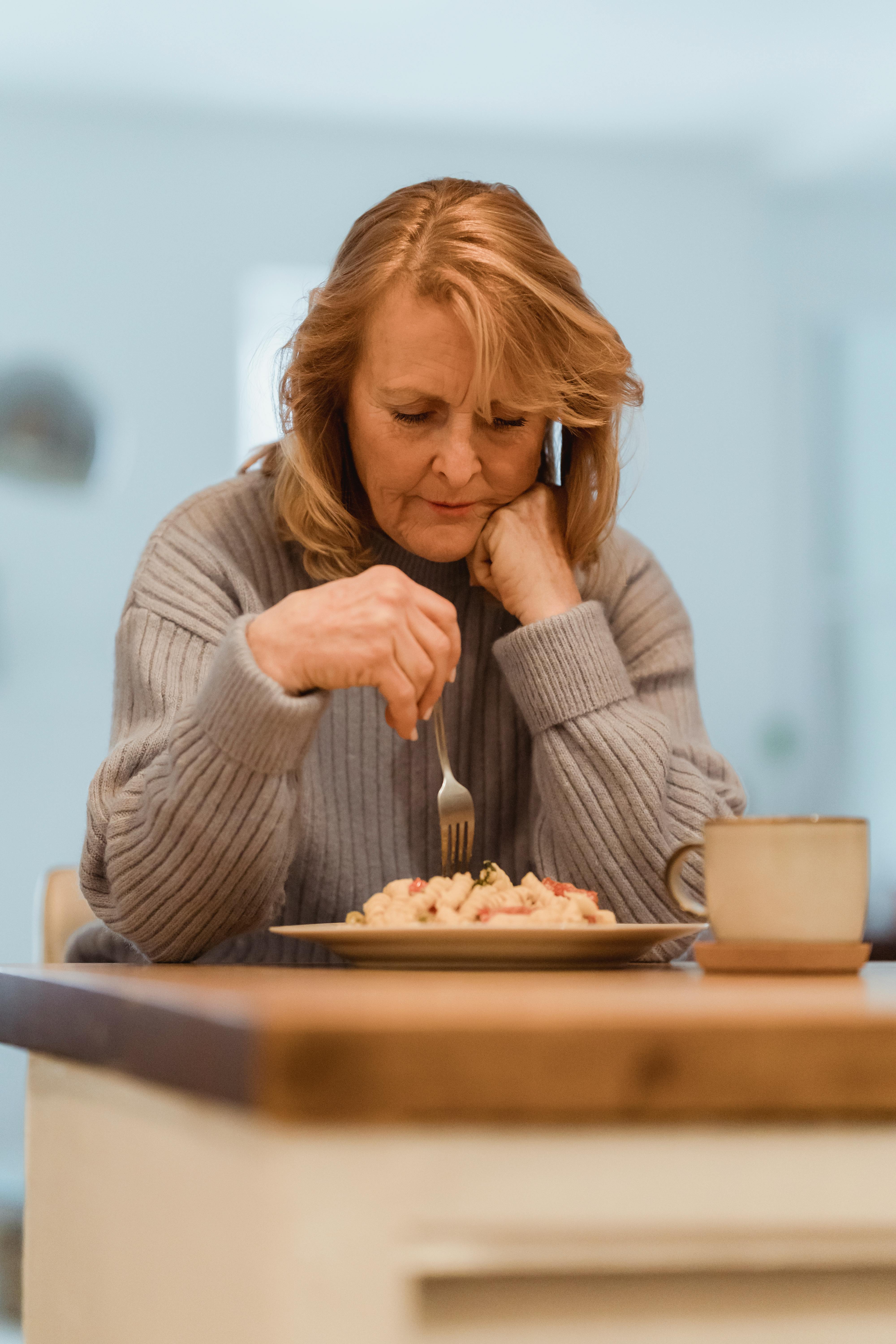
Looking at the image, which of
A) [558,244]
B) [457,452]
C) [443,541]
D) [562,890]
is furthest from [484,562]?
[558,244]

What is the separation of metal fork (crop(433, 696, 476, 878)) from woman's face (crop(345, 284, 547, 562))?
0.24 m

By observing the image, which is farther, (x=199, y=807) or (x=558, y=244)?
(x=558, y=244)

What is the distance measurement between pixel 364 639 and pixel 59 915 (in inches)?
25.0

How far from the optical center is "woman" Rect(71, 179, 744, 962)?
1.00 meters

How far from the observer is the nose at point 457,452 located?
1216mm

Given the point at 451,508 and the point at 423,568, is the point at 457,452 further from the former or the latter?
the point at 423,568

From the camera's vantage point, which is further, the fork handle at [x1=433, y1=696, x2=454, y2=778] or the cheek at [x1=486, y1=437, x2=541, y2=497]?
the cheek at [x1=486, y1=437, x2=541, y2=497]

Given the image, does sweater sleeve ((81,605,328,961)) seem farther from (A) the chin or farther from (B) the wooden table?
(B) the wooden table

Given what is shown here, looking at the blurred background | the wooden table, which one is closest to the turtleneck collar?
the wooden table

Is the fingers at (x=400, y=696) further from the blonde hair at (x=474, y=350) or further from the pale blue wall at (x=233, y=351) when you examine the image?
the pale blue wall at (x=233, y=351)

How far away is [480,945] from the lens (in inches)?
28.5

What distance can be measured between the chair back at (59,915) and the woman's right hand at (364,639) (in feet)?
1.81

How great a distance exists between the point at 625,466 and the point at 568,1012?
1.01 metres

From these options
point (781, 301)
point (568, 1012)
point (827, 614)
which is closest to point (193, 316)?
point (781, 301)
